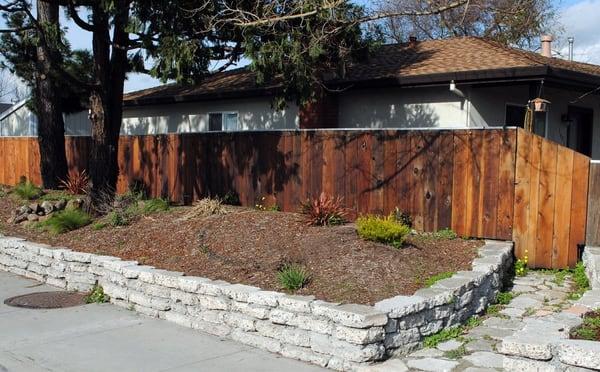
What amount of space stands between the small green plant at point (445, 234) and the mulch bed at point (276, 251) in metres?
0.15

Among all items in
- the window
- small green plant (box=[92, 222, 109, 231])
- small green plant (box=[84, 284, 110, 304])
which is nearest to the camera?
small green plant (box=[84, 284, 110, 304])

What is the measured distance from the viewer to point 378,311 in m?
5.56

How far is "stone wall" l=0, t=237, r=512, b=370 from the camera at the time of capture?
5.52m

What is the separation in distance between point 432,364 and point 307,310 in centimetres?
122

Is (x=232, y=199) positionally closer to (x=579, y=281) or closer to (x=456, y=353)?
(x=579, y=281)

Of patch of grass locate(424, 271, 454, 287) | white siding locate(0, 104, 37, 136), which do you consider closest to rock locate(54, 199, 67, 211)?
patch of grass locate(424, 271, 454, 287)

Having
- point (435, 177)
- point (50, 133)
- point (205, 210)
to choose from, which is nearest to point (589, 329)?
point (435, 177)

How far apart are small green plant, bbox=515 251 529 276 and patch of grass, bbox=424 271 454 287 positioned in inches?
68.7

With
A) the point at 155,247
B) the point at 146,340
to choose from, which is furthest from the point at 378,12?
the point at 146,340

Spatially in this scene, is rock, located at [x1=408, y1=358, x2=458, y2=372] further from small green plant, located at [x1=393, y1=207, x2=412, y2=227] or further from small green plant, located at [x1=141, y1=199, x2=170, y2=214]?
small green plant, located at [x1=141, y1=199, x2=170, y2=214]

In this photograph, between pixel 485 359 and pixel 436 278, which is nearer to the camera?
pixel 485 359

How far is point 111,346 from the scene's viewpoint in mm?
6262

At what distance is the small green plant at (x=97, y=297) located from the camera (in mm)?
8070

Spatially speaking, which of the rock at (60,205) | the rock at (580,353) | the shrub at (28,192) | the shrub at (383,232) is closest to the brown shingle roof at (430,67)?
the rock at (60,205)
